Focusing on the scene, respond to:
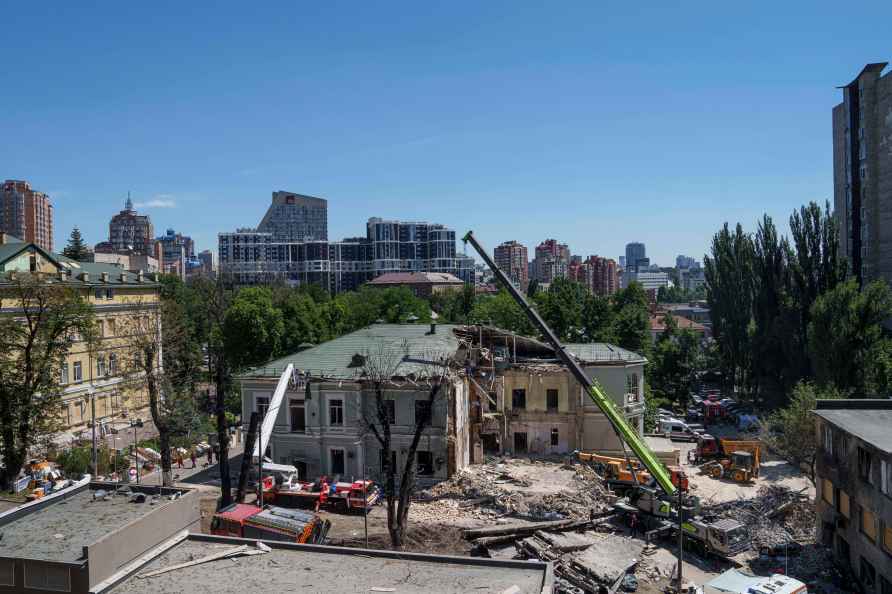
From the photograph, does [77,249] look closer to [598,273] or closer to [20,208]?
[20,208]

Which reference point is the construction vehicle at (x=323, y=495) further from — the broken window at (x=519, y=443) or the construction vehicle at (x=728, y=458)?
the construction vehicle at (x=728, y=458)

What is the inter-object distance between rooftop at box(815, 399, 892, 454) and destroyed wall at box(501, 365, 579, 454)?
13.0 metres

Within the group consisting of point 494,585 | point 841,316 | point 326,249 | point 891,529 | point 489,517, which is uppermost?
point 326,249

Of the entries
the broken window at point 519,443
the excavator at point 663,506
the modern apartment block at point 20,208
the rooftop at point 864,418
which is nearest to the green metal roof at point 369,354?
the broken window at point 519,443

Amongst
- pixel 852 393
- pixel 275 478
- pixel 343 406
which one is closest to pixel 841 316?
pixel 852 393

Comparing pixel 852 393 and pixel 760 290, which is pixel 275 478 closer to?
pixel 852 393

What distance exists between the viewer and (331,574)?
46.4ft

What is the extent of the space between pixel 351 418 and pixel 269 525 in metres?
11.0

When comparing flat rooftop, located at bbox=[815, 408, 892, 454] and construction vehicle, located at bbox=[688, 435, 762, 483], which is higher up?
flat rooftop, located at bbox=[815, 408, 892, 454]

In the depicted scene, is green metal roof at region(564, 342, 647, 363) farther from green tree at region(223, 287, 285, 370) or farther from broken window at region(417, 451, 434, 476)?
green tree at region(223, 287, 285, 370)

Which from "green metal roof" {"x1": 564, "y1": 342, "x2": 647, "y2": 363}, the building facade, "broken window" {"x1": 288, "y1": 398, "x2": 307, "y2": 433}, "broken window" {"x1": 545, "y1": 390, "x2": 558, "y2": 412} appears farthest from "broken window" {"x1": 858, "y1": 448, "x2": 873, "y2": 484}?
"broken window" {"x1": 288, "y1": 398, "x2": 307, "y2": 433}

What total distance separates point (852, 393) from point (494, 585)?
1269 inches

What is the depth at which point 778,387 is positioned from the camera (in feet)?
163

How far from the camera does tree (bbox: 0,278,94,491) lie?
99.9ft
